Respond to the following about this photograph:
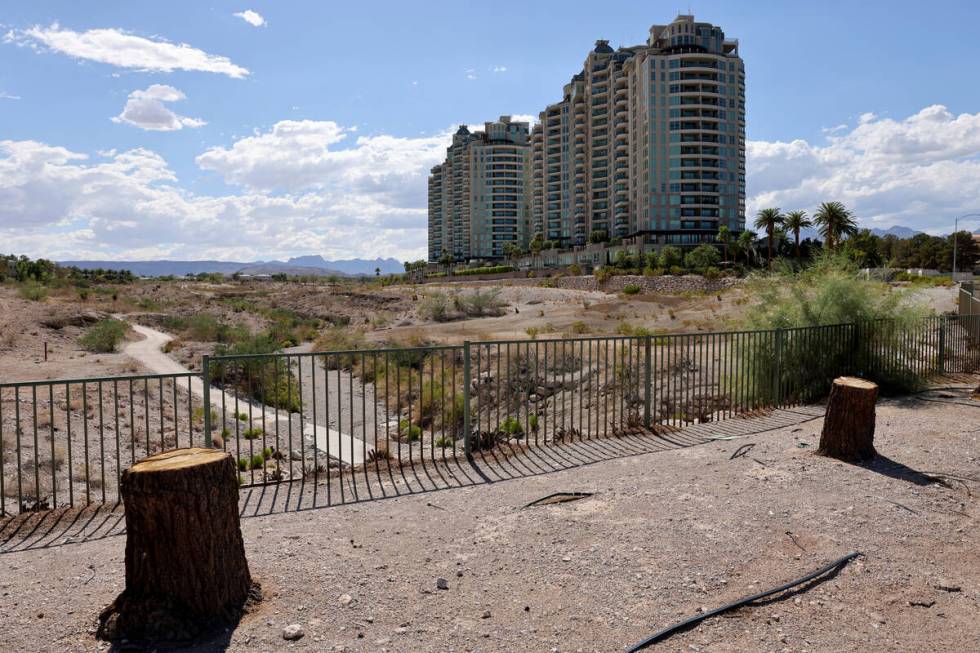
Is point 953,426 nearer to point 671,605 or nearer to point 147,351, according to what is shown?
point 671,605

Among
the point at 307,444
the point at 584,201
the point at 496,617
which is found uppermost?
the point at 584,201

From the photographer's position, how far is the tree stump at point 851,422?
7797 millimetres

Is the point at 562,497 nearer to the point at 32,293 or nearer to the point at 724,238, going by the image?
the point at 32,293

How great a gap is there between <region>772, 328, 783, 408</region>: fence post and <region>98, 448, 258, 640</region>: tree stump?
9.98m

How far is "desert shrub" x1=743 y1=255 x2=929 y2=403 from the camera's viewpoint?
12070 mm

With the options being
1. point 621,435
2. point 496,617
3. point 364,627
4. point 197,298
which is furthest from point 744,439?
point 197,298

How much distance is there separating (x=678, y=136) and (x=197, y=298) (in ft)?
243

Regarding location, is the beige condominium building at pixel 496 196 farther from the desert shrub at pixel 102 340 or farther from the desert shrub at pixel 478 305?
the desert shrub at pixel 102 340

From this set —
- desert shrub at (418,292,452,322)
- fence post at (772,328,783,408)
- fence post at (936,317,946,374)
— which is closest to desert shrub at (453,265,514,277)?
desert shrub at (418,292,452,322)

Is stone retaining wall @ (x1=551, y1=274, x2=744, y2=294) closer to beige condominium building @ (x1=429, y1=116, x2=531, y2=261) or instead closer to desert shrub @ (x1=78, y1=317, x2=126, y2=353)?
desert shrub @ (x1=78, y1=317, x2=126, y2=353)

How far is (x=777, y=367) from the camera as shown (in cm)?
1155

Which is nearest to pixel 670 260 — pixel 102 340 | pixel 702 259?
pixel 702 259

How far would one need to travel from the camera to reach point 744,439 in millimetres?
9312

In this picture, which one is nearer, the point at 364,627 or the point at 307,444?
the point at 364,627
